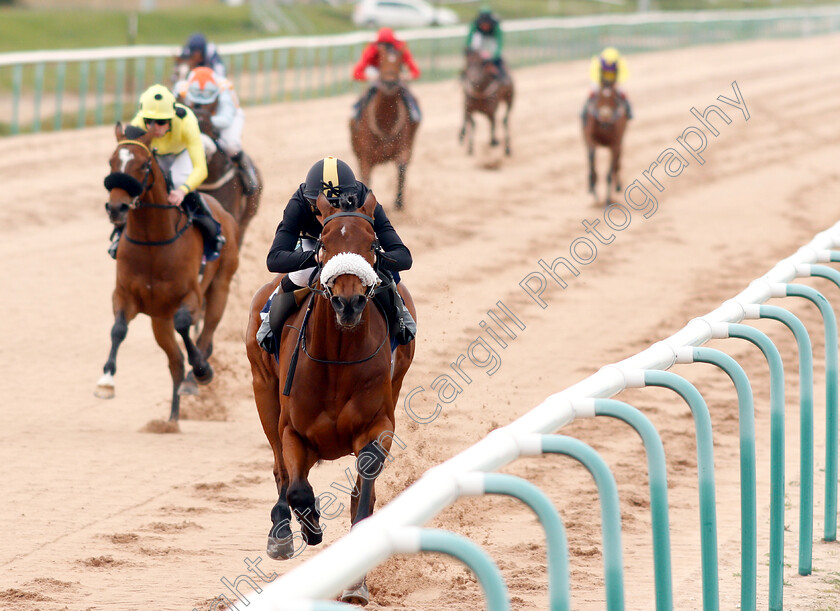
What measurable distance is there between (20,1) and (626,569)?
112 ft

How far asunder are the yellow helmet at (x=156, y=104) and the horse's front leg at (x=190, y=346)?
1.15 m

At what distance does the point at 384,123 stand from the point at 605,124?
2.96 m

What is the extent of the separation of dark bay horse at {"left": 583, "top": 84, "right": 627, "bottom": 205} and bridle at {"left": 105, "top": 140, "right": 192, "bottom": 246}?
27.2 feet

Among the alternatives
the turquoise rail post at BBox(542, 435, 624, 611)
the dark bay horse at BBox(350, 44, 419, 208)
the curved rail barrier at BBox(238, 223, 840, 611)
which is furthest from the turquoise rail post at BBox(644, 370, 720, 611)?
the dark bay horse at BBox(350, 44, 419, 208)

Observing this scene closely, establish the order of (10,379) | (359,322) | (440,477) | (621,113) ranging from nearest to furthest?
(440,477) < (359,322) < (10,379) < (621,113)

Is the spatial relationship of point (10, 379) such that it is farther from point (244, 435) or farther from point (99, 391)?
point (244, 435)

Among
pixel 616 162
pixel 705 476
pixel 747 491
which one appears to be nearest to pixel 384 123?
pixel 616 162

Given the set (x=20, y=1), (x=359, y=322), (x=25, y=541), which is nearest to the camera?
(x=359, y=322)

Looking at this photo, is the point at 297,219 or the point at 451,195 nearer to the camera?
the point at 297,219

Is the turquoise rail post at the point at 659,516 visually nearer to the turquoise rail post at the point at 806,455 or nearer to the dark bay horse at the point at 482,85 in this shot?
the turquoise rail post at the point at 806,455

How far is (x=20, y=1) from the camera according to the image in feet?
118

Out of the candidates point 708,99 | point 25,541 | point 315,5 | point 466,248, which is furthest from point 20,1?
point 25,541

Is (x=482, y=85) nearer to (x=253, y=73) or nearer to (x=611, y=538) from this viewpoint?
(x=253, y=73)

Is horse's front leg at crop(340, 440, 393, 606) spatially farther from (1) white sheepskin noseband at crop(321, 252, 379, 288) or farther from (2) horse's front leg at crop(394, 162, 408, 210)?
(2) horse's front leg at crop(394, 162, 408, 210)
